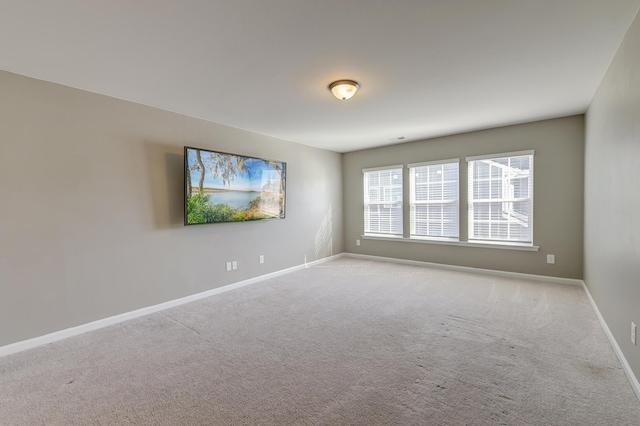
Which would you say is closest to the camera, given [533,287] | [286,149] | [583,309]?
[583,309]

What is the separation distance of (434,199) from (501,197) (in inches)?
43.8

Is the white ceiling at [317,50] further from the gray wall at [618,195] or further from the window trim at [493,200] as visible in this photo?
the window trim at [493,200]

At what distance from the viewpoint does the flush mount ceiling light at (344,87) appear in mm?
2889

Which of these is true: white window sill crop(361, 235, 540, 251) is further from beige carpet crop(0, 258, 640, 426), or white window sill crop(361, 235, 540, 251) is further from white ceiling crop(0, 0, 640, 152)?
white ceiling crop(0, 0, 640, 152)

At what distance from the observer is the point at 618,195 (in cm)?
241

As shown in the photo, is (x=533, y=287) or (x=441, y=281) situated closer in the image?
(x=533, y=287)

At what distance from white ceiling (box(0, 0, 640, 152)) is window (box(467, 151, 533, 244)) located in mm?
1175

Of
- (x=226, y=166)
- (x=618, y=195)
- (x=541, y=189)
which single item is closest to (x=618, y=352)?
(x=618, y=195)

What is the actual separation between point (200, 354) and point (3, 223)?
2093 millimetres

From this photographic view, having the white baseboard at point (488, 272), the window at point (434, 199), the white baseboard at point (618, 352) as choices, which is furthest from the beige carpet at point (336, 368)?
the window at point (434, 199)

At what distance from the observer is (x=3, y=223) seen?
258 centimetres

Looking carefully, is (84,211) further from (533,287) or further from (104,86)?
(533,287)

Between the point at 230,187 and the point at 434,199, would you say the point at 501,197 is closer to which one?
the point at 434,199

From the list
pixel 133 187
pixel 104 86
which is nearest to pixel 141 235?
pixel 133 187
